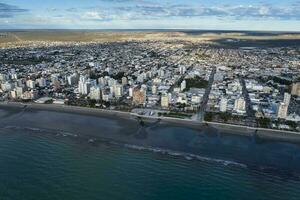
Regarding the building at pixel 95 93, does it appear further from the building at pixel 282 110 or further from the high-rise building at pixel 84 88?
the building at pixel 282 110

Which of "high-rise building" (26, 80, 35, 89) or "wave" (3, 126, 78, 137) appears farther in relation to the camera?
"high-rise building" (26, 80, 35, 89)

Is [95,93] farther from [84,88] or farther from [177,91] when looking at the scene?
[177,91]

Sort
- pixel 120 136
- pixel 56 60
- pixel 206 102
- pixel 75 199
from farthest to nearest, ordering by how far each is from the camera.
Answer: pixel 56 60 → pixel 206 102 → pixel 120 136 → pixel 75 199

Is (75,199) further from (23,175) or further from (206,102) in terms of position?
(206,102)

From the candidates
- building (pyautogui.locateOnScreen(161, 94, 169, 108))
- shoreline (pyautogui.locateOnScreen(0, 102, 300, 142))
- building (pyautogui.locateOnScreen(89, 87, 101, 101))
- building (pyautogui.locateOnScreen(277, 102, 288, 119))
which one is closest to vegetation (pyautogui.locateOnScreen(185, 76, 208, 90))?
building (pyautogui.locateOnScreen(161, 94, 169, 108))

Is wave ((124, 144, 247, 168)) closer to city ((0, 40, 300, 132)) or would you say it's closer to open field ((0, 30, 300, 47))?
city ((0, 40, 300, 132))

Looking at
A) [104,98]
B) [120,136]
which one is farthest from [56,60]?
[120,136]

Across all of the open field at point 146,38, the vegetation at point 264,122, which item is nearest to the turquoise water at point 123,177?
the vegetation at point 264,122

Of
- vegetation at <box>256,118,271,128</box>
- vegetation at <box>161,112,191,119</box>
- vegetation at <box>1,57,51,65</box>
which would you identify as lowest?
vegetation at <box>161,112,191,119</box>
